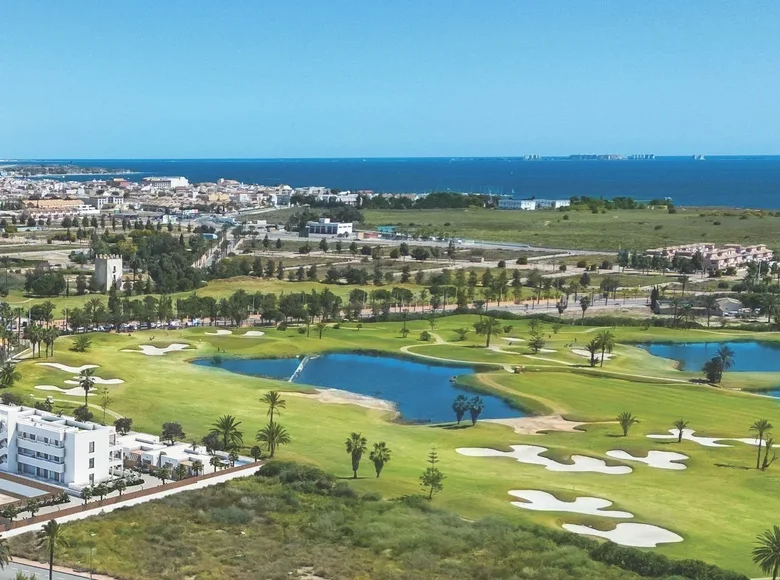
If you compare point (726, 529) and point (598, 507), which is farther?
point (598, 507)

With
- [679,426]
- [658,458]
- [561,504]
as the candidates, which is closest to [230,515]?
[561,504]

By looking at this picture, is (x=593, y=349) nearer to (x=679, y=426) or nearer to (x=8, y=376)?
(x=679, y=426)

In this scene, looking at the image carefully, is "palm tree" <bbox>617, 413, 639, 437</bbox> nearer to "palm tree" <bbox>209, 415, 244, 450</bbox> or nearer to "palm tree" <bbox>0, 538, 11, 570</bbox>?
"palm tree" <bbox>209, 415, 244, 450</bbox>

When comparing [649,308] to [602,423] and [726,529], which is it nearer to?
[602,423]

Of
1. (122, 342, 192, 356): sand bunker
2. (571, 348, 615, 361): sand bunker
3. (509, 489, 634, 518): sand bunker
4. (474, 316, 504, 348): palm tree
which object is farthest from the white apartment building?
(571, 348, 615, 361): sand bunker

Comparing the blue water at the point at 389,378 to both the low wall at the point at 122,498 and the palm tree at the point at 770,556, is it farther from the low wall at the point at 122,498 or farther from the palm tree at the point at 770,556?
the palm tree at the point at 770,556

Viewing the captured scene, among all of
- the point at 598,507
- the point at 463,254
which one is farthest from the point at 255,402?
the point at 463,254

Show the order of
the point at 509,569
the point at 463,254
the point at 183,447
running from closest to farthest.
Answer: the point at 509,569 < the point at 183,447 < the point at 463,254

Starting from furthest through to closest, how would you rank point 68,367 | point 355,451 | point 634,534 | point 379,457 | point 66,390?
point 68,367, point 66,390, point 379,457, point 355,451, point 634,534
